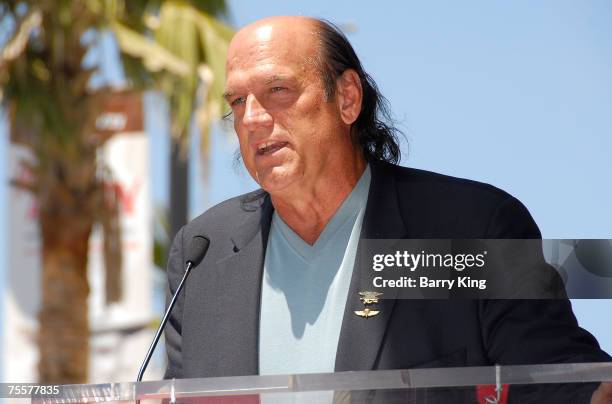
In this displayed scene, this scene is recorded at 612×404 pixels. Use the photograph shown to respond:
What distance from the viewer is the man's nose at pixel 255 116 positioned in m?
2.64

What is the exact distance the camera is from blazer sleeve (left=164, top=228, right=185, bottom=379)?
8.95 feet

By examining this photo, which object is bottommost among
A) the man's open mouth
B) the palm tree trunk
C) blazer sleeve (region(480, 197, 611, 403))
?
blazer sleeve (region(480, 197, 611, 403))

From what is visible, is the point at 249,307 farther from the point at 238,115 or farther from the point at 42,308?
the point at 42,308

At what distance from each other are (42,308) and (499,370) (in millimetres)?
6919

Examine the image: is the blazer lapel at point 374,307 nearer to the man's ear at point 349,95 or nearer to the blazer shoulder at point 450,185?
the blazer shoulder at point 450,185

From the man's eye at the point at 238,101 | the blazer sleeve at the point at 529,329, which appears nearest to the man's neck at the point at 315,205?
the man's eye at the point at 238,101

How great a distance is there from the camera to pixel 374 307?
254cm

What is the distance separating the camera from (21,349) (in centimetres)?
910

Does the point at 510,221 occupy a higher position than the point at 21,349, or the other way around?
the point at 21,349

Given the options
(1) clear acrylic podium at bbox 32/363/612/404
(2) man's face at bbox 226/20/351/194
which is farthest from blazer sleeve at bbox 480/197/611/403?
(2) man's face at bbox 226/20/351/194

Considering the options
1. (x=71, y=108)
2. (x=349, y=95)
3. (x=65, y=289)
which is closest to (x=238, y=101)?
(x=349, y=95)

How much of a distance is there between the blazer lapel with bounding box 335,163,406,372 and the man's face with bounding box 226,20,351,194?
167 mm

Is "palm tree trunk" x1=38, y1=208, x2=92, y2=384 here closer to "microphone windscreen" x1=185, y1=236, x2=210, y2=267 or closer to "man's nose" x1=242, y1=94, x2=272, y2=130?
"microphone windscreen" x1=185, y1=236, x2=210, y2=267

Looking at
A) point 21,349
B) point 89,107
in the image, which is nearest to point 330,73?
point 89,107
